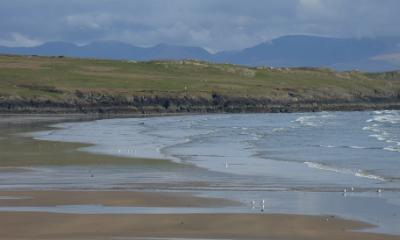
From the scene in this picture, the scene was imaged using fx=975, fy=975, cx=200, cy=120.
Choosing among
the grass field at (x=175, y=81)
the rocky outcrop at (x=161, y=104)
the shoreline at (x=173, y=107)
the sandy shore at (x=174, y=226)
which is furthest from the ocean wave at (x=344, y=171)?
the grass field at (x=175, y=81)

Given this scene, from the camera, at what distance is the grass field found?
106750mm

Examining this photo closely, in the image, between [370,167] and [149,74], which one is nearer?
[370,167]

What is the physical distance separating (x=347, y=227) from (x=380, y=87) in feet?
377

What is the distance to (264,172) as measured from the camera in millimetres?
30656

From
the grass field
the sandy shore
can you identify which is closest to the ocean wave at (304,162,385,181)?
the sandy shore

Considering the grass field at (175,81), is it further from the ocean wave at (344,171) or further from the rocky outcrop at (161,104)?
the ocean wave at (344,171)

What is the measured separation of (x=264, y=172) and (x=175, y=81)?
91.3m

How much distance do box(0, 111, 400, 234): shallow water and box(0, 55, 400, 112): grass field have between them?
54751mm

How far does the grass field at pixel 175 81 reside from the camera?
107m

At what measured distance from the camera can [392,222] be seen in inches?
750

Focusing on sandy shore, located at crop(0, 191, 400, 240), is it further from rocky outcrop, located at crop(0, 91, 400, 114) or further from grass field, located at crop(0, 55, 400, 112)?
grass field, located at crop(0, 55, 400, 112)

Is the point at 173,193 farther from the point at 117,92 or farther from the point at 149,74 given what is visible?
the point at 149,74

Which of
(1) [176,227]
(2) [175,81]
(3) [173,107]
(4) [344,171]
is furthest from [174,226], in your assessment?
(2) [175,81]

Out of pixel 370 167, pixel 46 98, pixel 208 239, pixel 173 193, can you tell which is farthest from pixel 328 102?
pixel 208 239
